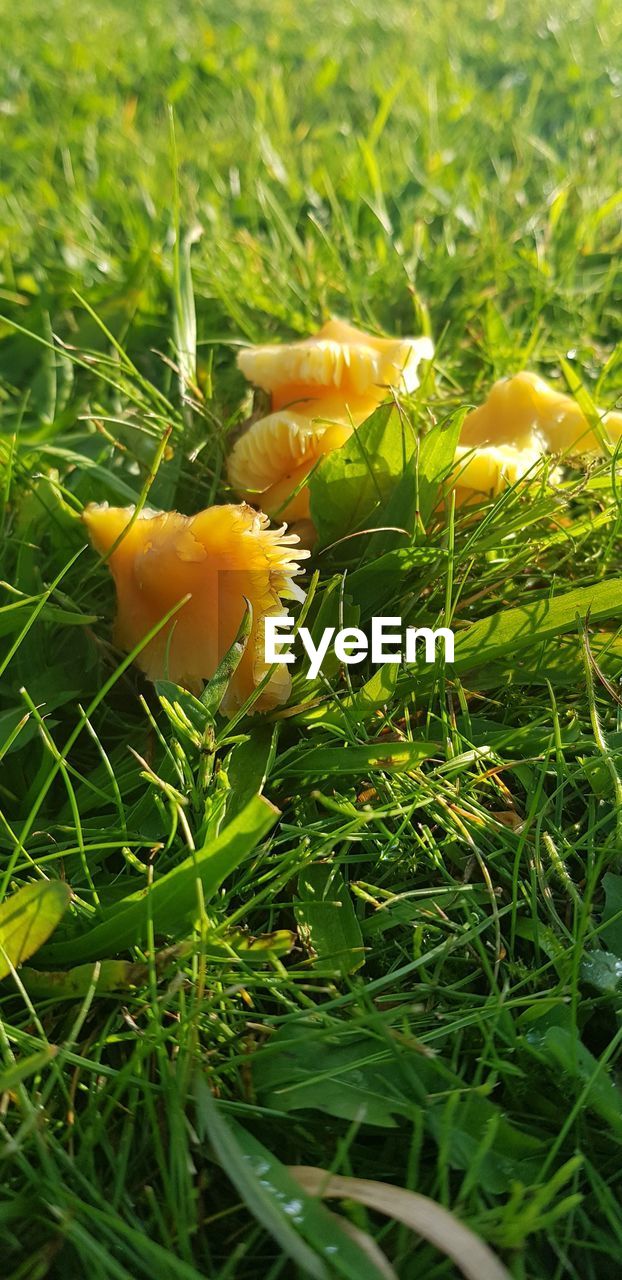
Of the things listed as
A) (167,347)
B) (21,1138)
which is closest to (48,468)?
(167,347)

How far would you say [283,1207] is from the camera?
36.8 inches

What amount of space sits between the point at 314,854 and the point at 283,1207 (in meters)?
0.39

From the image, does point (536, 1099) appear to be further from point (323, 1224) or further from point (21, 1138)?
point (21, 1138)

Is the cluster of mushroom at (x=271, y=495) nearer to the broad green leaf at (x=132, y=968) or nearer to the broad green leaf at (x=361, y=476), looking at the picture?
the broad green leaf at (x=361, y=476)

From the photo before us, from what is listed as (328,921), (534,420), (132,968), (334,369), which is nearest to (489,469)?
(534,420)

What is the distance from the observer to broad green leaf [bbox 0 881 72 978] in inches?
43.6

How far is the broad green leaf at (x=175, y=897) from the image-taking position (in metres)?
1.08

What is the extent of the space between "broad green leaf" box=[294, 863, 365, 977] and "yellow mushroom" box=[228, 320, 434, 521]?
0.58m

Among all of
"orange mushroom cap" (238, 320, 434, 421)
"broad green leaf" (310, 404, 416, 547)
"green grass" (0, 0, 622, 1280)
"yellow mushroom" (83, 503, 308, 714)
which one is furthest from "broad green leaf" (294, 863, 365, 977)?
"orange mushroom cap" (238, 320, 434, 421)

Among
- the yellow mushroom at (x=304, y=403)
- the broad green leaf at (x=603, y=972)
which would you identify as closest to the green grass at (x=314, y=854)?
the broad green leaf at (x=603, y=972)

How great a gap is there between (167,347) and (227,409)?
1.63 ft

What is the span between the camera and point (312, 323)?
2244mm

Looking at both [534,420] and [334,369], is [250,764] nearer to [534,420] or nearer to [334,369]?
[334,369]

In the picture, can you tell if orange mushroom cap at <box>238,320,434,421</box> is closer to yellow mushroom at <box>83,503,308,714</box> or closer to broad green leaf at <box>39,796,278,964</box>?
yellow mushroom at <box>83,503,308,714</box>
